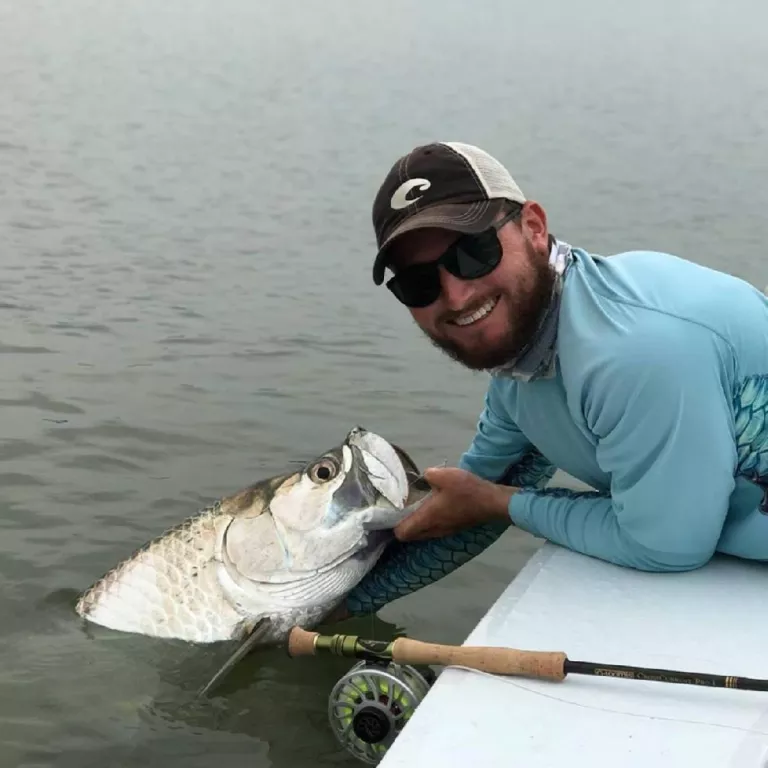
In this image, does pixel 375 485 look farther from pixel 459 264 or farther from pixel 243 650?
pixel 459 264

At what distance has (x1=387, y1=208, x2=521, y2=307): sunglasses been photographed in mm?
2900

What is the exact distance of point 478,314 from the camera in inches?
119

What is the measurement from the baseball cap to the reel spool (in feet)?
3.80

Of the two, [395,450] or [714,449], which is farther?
[395,450]

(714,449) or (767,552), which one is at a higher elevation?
(714,449)

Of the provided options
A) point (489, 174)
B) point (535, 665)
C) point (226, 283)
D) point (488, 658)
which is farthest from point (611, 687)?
point (226, 283)

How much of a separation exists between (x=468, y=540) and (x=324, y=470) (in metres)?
0.67

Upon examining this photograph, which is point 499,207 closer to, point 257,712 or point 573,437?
point 573,437

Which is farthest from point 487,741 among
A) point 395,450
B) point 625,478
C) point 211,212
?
point 211,212

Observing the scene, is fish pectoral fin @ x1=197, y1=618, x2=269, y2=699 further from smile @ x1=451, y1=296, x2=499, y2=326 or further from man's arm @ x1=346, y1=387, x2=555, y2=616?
smile @ x1=451, y1=296, x2=499, y2=326

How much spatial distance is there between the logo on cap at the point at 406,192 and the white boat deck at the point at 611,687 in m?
1.18

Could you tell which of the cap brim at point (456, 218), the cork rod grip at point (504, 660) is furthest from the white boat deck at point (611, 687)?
the cap brim at point (456, 218)

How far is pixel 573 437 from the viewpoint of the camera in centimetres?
329

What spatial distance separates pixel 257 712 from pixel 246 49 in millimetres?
26396
